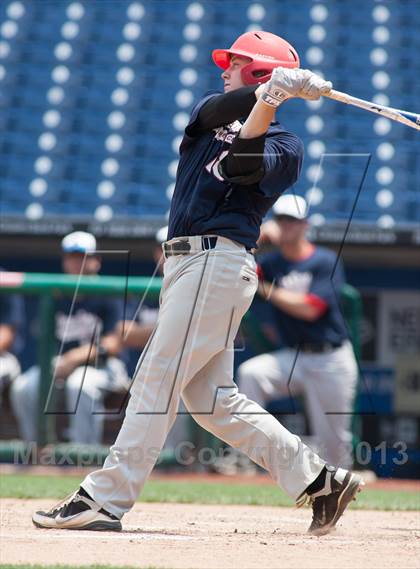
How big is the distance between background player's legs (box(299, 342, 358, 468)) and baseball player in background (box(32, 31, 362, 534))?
9.95ft

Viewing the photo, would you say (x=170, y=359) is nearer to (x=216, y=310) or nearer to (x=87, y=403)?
(x=216, y=310)

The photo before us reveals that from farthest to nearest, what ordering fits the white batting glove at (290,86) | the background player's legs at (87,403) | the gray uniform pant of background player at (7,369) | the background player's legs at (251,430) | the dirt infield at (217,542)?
the gray uniform pant of background player at (7,369) → the background player's legs at (87,403) → the background player's legs at (251,430) → the white batting glove at (290,86) → the dirt infield at (217,542)

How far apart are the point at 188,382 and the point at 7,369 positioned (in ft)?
13.3

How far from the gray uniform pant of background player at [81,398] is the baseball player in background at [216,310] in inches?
129

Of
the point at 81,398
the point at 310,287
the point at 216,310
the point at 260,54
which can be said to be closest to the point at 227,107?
the point at 260,54

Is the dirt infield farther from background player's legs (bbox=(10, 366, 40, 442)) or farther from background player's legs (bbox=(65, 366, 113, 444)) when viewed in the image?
background player's legs (bbox=(10, 366, 40, 442))

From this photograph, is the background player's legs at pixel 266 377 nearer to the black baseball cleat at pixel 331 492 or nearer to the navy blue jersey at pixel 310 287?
the navy blue jersey at pixel 310 287

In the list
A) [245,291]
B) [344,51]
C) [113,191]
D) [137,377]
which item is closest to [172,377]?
[137,377]

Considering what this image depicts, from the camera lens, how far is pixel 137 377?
383 cm

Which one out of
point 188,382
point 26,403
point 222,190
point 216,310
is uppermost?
point 222,190

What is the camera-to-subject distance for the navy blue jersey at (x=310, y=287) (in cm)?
703

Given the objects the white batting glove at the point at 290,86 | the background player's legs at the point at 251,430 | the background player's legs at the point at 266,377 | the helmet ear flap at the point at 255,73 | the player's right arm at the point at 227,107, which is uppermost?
the helmet ear flap at the point at 255,73

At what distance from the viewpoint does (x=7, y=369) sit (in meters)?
7.73

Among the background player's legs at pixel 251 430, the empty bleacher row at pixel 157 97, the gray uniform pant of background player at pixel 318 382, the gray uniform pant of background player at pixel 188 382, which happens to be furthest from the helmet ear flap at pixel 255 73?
the empty bleacher row at pixel 157 97
